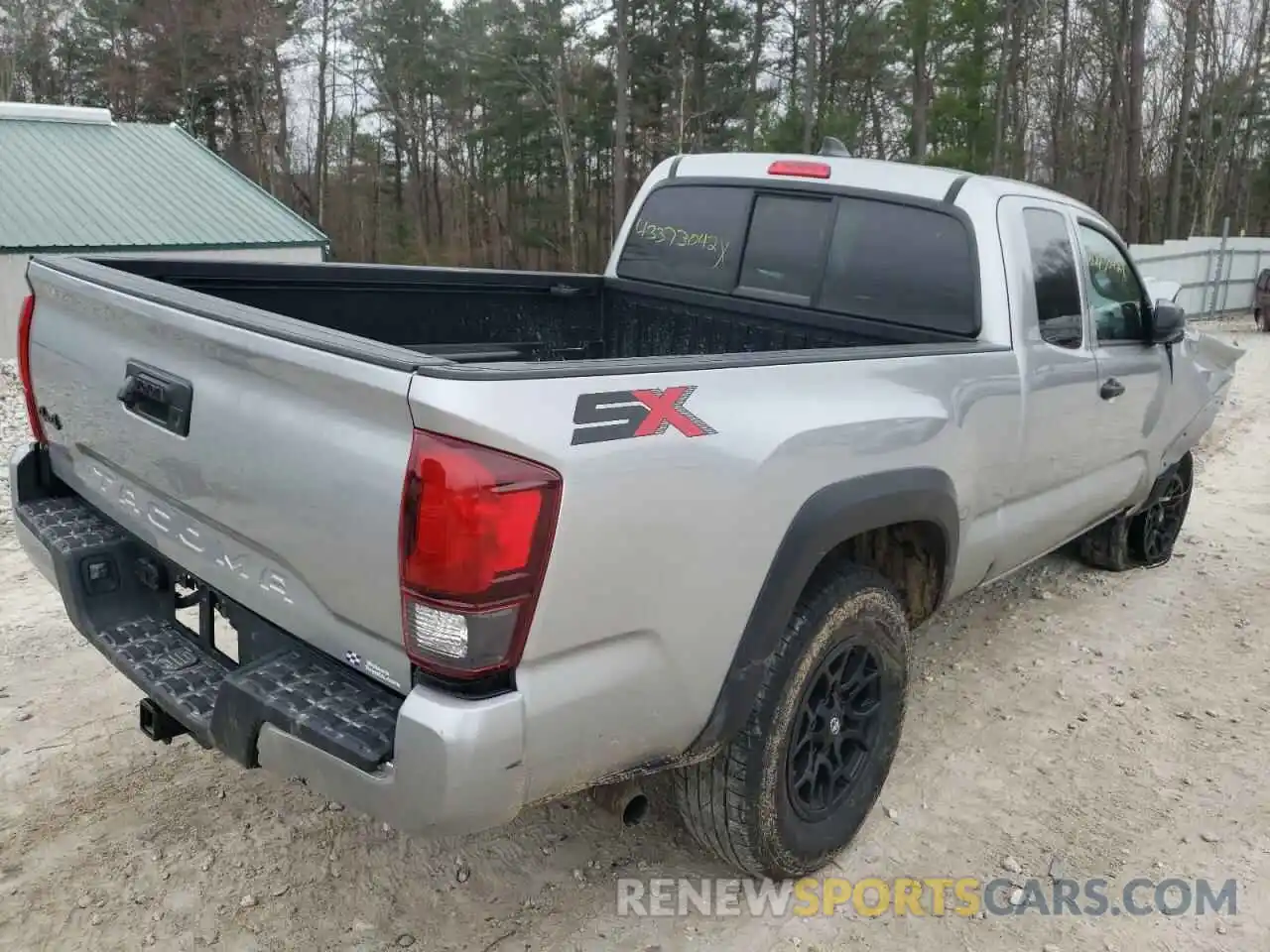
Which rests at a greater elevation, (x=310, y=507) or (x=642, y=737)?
(x=310, y=507)

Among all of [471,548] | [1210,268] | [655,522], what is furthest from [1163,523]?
[1210,268]

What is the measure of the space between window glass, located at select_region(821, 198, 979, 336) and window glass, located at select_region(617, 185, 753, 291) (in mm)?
500

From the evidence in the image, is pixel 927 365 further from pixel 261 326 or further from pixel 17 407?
pixel 17 407

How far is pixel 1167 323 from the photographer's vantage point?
4.28 metres

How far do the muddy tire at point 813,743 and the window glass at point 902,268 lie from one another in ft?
3.63

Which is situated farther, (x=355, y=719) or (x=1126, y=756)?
(x=1126, y=756)

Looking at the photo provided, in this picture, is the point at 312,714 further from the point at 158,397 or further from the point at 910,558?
the point at 910,558

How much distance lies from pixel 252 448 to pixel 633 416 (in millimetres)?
837

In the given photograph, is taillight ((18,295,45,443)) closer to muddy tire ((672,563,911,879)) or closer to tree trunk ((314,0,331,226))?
muddy tire ((672,563,911,879))

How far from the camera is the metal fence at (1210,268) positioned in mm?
21188

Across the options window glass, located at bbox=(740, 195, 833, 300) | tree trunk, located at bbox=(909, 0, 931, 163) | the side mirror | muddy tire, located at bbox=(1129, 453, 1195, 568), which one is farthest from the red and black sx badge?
tree trunk, located at bbox=(909, 0, 931, 163)

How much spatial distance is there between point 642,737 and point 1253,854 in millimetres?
2207

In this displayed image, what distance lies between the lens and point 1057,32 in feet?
112

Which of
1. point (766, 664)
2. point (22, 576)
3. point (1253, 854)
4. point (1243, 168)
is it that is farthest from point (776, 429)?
point (1243, 168)
